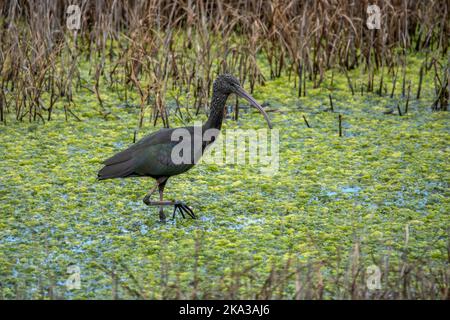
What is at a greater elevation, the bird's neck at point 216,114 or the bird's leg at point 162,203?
the bird's neck at point 216,114

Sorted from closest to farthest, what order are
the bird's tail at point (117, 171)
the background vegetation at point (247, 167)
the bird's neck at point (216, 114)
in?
the background vegetation at point (247, 167), the bird's tail at point (117, 171), the bird's neck at point (216, 114)

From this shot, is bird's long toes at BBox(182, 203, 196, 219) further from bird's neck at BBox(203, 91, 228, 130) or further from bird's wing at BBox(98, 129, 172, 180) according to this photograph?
bird's neck at BBox(203, 91, 228, 130)

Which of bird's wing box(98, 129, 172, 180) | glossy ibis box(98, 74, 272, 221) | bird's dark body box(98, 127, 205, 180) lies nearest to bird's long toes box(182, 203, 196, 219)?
glossy ibis box(98, 74, 272, 221)

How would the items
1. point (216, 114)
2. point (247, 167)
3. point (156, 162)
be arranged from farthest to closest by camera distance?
point (247, 167) → point (216, 114) → point (156, 162)

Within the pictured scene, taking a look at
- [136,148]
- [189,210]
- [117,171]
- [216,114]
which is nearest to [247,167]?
[216,114]

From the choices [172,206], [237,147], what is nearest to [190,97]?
[237,147]

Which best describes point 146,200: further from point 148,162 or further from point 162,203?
point 148,162

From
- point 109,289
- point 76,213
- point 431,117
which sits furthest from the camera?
point 431,117

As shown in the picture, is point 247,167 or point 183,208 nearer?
point 183,208

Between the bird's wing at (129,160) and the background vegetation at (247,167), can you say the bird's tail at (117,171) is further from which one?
the background vegetation at (247,167)

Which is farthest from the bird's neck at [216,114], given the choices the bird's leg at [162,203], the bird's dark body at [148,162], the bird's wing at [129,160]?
the bird's leg at [162,203]
